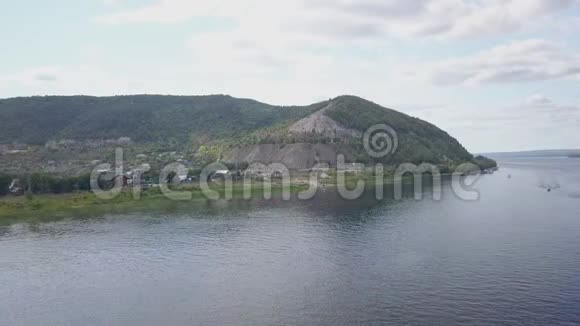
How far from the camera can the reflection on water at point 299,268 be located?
28109 mm

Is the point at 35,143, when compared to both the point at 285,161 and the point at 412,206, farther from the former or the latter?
the point at 412,206

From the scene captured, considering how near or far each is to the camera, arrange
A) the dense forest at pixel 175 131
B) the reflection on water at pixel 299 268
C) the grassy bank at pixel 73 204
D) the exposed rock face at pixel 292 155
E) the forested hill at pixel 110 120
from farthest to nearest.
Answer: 1. the forested hill at pixel 110 120
2. the dense forest at pixel 175 131
3. the exposed rock face at pixel 292 155
4. the grassy bank at pixel 73 204
5. the reflection on water at pixel 299 268

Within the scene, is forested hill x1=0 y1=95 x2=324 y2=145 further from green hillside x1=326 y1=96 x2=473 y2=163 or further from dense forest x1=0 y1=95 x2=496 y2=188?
green hillside x1=326 y1=96 x2=473 y2=163

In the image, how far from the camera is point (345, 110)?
164 meters

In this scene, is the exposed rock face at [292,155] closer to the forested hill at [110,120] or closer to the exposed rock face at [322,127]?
the exposed rock face at [322,127]

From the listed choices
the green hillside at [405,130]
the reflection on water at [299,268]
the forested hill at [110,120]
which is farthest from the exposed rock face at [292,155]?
the reflection on water at [299,268]

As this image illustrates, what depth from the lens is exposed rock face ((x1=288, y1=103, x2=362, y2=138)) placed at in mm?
145875

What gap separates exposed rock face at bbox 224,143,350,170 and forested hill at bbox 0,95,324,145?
33.3m

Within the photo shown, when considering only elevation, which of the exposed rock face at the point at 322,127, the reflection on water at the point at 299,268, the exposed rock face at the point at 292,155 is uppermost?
the exposed rock face at the point at 322,127

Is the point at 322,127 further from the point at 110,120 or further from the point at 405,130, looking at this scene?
the point at 110,120

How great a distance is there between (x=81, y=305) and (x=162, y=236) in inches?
772

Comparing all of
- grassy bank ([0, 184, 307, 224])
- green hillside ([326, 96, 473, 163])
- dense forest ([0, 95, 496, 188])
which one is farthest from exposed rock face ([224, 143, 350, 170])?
grassy bank ([0, 184, 307, 224])

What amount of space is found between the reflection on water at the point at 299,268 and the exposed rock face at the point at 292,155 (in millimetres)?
65885

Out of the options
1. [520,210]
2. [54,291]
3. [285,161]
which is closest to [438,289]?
[54,291]
